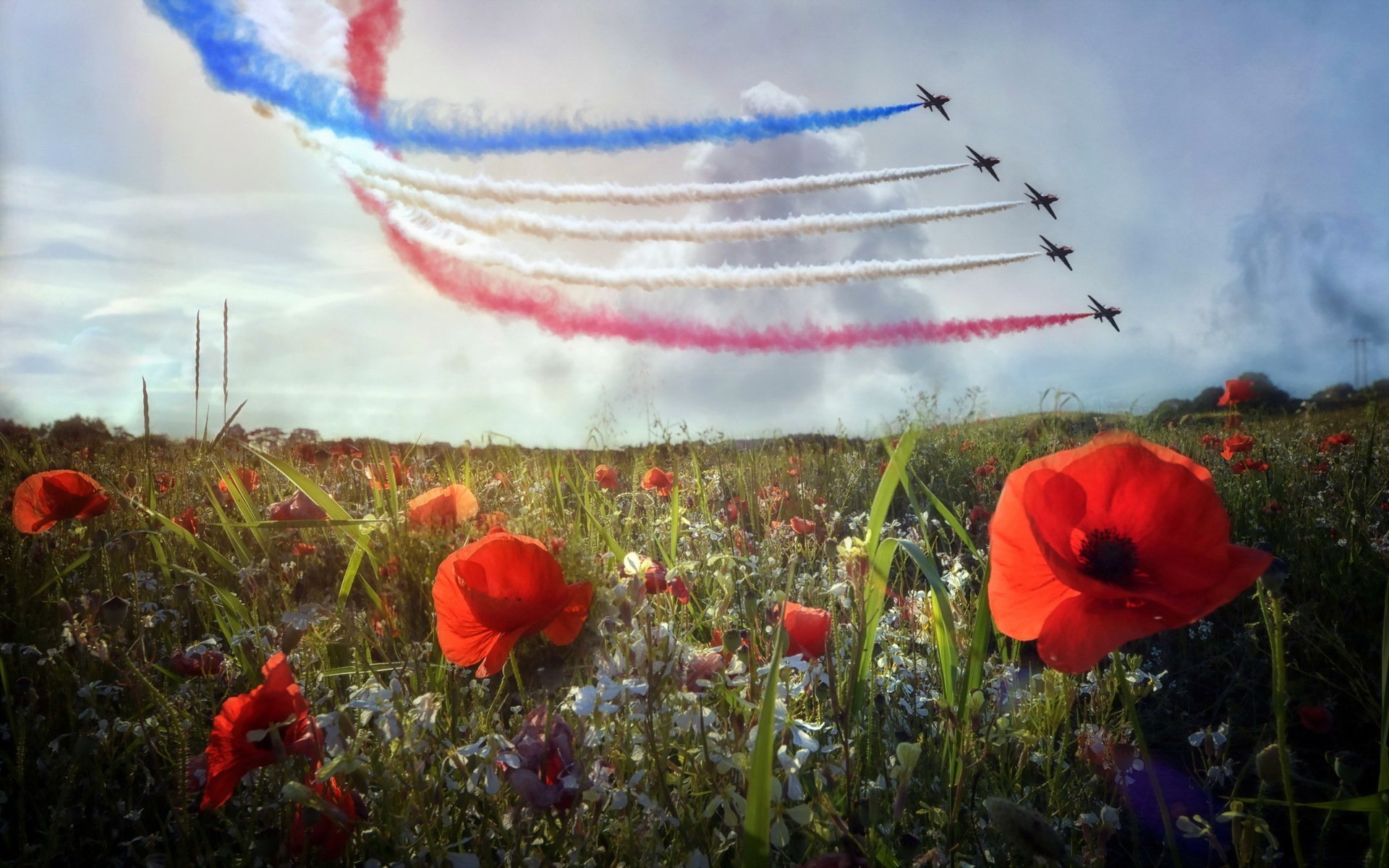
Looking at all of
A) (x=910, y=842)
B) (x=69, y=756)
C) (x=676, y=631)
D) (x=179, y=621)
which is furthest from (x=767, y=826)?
(x=179, y=621)

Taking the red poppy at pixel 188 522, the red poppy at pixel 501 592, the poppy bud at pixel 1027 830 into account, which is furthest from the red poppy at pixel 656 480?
the poppy bud at pixel 1027 830

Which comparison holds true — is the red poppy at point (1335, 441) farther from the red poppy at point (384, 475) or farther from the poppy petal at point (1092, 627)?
the red poppy at point (384, 475)

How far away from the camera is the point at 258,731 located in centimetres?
124

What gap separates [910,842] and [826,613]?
0.38 metres

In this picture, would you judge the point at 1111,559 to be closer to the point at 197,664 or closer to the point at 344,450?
the point at 197,664

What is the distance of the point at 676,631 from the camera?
2115 millimetres

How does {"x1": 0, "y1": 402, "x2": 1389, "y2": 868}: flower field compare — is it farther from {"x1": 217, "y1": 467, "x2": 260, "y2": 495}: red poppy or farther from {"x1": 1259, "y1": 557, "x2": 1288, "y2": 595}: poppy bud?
{"x1": 217, "y1": 467, "x2": 260, "y2": 495}: red poppy

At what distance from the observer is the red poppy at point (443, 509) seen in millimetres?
2053

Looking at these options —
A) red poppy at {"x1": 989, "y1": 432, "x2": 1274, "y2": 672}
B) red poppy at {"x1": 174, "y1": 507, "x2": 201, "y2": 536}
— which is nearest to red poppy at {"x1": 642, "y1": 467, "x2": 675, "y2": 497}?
red poppy at {"x1": 174, "y1": 507, "x2": 201, "y2": 536}

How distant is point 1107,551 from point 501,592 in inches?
37.8

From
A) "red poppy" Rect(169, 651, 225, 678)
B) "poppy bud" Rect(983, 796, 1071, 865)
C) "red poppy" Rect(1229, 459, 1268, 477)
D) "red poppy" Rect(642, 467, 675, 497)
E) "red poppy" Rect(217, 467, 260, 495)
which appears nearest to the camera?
"poppy bud" Rect(983, 796, 1071, 865)

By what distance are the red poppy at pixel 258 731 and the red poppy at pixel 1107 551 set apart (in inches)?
43.5

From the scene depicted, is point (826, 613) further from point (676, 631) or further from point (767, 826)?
point (676, 631)

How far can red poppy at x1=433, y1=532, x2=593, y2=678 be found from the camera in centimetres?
128
